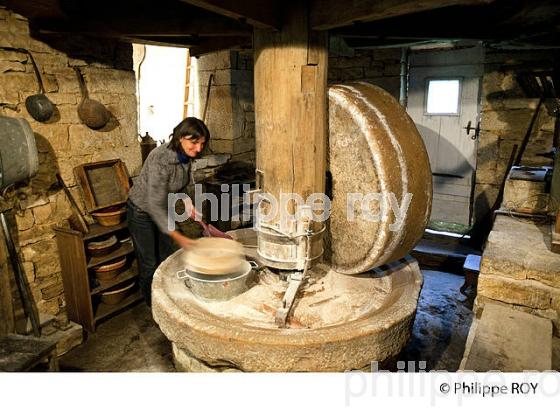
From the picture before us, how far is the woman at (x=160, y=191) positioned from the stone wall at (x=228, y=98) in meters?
2.14

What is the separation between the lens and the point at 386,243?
2.39 metres

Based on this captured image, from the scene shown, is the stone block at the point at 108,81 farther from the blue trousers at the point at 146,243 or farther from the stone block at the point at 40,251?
the stone block at the point at 40,251

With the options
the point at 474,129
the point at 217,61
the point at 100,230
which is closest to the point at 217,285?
the point at 100,230

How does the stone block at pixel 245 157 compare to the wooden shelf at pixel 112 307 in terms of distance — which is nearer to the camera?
the wooden shelf at pixel 112 307

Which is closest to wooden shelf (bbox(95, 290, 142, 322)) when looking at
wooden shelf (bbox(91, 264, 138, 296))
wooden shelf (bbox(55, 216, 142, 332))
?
wooden shelf (bbox(55, 216, 142, 332))

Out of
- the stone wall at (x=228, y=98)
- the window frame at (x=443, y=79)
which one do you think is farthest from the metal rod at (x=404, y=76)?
the stone wall at (x=228, y=98)

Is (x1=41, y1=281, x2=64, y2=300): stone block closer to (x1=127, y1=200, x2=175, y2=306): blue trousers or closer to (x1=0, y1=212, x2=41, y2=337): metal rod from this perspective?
(x1=0, y1=212, x2=41, y2=337): metal rod

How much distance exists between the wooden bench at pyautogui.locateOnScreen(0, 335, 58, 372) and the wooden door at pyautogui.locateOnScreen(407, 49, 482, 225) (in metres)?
5.14

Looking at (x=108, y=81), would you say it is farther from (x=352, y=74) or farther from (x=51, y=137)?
(x=352, y=74)

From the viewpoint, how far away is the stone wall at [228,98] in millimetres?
5508

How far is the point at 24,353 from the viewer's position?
2592mm

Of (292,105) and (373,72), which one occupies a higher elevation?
(373,72)

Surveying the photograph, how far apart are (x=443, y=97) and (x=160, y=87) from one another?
5.39m
